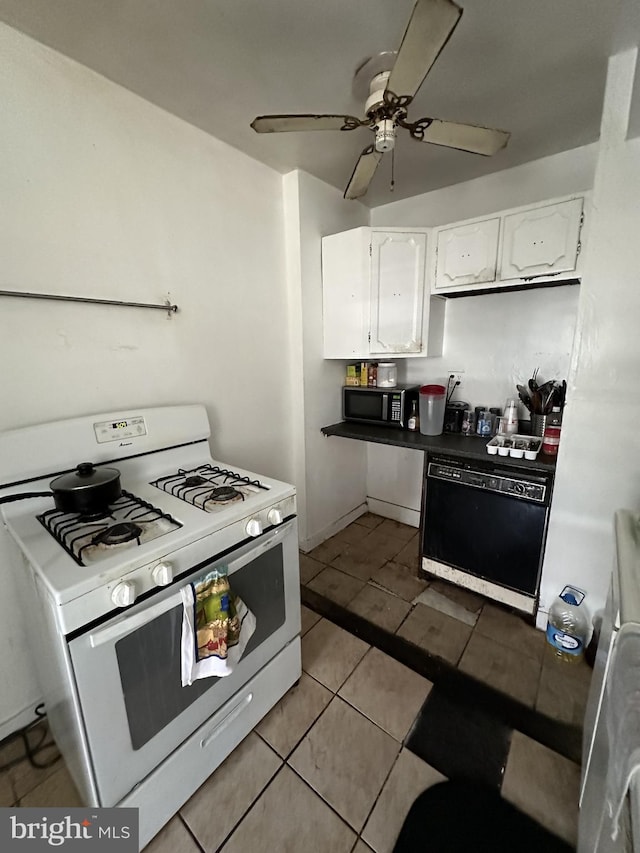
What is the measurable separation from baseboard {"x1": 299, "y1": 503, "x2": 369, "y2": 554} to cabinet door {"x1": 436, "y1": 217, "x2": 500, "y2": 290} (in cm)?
174

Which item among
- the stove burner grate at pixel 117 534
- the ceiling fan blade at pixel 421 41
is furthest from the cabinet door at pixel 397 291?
the stove burner grate at pixel 117 534

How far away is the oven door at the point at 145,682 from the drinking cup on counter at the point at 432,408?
4.16 ft

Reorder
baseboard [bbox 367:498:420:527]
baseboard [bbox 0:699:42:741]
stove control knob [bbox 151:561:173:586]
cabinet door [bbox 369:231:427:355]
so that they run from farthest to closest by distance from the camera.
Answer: baseboard [bbox 367:498:420:527]
cabinet door [bbox 369:231:427:355]
baseboard [bbox 0:699:42:741]
stove control knob [bbox 151:561:173:586]

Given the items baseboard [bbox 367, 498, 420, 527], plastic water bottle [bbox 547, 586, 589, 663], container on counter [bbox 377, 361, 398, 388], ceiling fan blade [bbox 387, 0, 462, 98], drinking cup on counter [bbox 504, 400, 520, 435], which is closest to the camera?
ceiling fan blade [bbox 387, 0, 462, 98]

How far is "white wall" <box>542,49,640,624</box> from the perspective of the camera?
4.14 ft

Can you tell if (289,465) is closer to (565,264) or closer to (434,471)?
(434,471)

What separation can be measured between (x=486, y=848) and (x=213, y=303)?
2207 millimetres

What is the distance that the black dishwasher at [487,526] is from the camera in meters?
1.63

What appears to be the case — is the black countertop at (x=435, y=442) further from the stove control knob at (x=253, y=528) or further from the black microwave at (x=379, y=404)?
the stove control knob at (x=253, y=528)

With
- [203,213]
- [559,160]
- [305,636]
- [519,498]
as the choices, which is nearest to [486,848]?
[305,636]

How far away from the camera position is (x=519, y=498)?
5.40 ft

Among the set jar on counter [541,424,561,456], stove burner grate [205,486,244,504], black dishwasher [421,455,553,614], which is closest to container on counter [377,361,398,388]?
black dishwasher [421,455,553,614]

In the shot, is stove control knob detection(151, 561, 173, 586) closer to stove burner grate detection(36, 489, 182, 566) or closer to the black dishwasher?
stove burner grate detection(36, 489, 182, 566)

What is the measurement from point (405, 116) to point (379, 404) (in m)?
1.45
